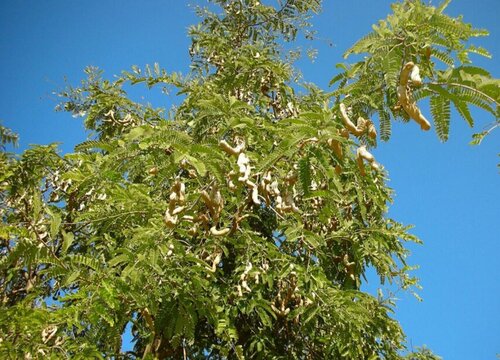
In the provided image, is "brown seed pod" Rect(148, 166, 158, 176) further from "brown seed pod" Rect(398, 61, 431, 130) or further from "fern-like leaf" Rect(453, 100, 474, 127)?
"fern-like leaf" Rect(453, 100, 474, 127)

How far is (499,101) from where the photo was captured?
1989mm

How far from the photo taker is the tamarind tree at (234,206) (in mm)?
2256

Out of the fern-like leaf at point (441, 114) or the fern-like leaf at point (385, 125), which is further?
the fern-like leaf at point (385, 125)

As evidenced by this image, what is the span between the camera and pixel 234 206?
4.07 meters

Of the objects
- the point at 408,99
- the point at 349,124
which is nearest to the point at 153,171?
the point at 349,124

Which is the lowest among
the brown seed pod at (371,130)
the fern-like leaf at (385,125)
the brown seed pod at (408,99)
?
the brown seed pod at (408,99)

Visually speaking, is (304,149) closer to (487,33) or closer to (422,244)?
(487,33)

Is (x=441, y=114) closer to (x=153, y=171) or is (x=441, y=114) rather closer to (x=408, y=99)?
(x=408, y=99)

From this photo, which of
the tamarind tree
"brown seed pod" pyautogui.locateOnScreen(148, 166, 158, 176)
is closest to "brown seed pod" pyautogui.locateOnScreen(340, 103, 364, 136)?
the tamarind tree

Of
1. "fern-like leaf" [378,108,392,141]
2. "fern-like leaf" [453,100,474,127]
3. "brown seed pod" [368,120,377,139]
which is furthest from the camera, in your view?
"fern-like leaf" [378,108,392,141]

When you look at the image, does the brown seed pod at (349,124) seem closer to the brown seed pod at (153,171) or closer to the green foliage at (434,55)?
the green foliage at (434,55)

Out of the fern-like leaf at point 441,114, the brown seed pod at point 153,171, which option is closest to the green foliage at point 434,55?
the fern-like leaf at point 441,114

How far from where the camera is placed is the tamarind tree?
226 cm

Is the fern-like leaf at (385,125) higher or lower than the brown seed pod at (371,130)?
higher
